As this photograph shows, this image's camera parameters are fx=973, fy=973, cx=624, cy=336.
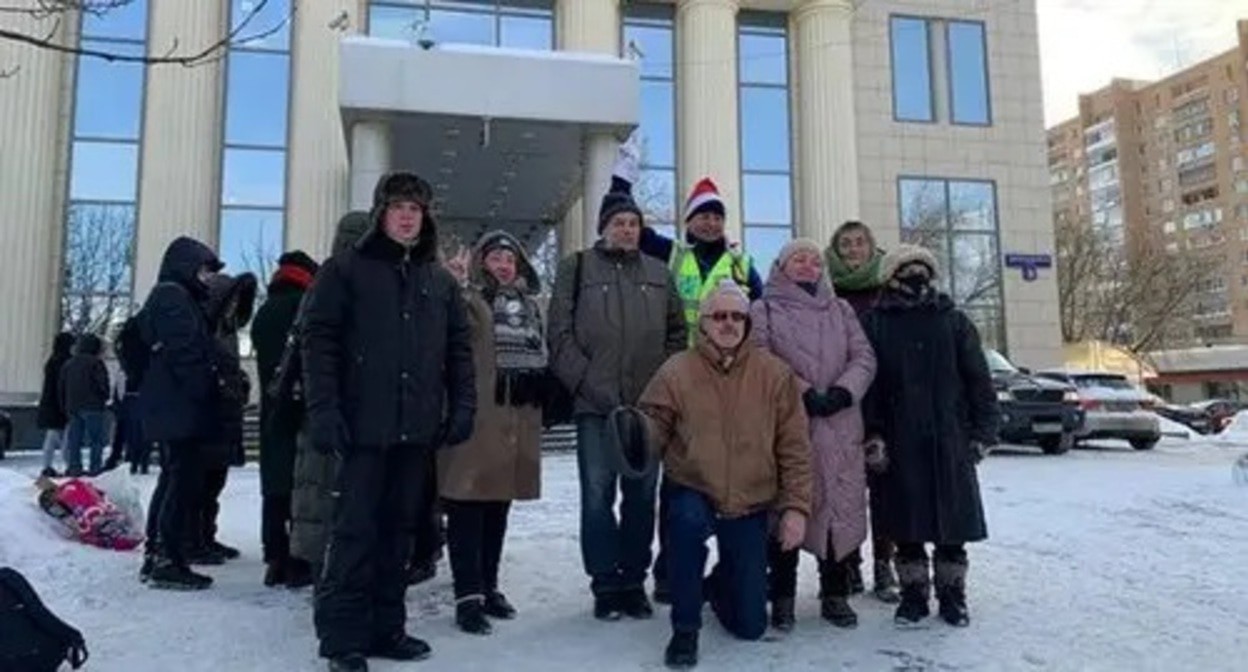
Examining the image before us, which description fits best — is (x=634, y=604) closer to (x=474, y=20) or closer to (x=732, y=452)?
(x=732, y=452)

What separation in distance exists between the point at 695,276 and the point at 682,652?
1.85m

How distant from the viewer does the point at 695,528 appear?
13.3 feet

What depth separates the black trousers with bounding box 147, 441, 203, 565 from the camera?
16.8ft

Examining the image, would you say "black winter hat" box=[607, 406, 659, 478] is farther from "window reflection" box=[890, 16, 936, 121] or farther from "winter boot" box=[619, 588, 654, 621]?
"window reflection" box=[890, 16, 936, 121]

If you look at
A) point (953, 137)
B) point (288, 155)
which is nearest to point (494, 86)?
point (288, 155)

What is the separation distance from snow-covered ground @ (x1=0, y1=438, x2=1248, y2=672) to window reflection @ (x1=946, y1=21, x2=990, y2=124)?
20.5 metres

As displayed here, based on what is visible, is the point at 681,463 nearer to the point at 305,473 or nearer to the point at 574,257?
the point at 574,257

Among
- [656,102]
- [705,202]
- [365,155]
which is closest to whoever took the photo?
[705,202]

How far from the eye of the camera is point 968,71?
26375mm

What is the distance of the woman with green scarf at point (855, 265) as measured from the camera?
505 cm

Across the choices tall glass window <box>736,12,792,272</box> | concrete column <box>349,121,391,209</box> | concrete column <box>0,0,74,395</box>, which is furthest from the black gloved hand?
concrete column <box>0,0,74,395</box>

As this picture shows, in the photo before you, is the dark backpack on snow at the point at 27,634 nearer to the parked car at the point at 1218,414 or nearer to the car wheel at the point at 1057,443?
the car wheel at the point at 1057,443

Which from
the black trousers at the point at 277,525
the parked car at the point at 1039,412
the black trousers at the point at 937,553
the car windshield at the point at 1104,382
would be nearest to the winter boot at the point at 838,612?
the black trousers at the point at 937,553

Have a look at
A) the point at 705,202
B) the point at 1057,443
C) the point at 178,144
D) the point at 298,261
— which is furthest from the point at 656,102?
the point at 705,202
